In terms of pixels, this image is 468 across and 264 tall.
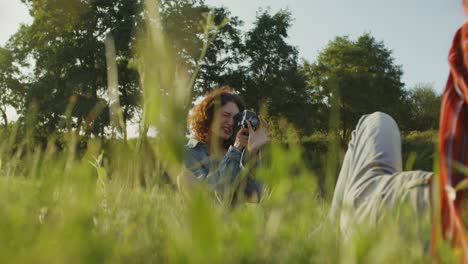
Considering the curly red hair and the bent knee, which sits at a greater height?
the curly red hair

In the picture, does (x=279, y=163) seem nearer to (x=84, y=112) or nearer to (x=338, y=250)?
(x=338, y=250)

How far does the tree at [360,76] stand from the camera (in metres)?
40.3

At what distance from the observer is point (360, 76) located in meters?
41.4

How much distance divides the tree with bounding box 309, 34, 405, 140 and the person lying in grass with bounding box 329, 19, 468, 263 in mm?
35377

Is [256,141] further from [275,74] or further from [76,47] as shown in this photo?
[275,74]

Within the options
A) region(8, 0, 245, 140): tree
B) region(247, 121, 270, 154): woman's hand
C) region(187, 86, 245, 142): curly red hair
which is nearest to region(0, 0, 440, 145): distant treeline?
region(8, 0, 245, 140): tree

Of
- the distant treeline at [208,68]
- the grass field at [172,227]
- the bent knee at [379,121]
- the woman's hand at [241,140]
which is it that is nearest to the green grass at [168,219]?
the grass field at [172,227]

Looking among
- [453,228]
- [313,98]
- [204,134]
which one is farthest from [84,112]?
[453,228]

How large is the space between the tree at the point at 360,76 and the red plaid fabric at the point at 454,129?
35.9 metres

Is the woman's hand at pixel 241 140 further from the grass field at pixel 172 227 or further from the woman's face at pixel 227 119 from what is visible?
the grass field at pixel 172 227

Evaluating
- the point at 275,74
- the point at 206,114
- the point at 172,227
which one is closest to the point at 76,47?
the point at 275,74

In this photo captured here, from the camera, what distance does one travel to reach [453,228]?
1288 millimetres

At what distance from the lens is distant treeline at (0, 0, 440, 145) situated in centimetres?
3017

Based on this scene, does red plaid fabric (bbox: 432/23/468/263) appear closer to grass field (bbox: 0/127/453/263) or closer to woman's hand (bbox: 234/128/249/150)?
grass field (bbox: 0/127/453/263)
